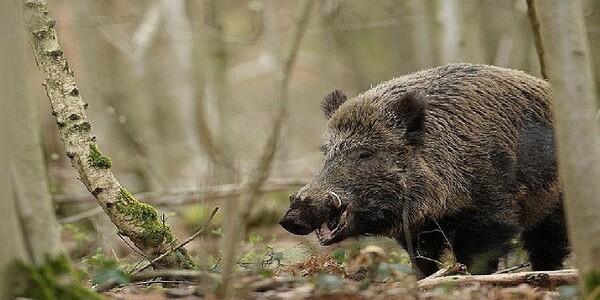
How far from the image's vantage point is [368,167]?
287 inches

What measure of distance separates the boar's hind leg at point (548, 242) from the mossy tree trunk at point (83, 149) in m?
3.26

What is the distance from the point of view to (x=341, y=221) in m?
6.97

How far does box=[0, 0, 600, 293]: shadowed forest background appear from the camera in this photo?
11039mm

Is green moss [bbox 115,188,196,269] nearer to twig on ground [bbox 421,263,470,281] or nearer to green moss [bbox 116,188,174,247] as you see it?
green moss [bbox 116,188,174,247]

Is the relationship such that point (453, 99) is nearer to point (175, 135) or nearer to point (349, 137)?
point (349, 137)

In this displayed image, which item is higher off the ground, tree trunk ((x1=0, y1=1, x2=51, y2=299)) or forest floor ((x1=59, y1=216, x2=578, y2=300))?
tree trunk ((x1=0, y1=1, x2=51, y2=299))

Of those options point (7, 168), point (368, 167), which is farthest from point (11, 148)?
point (368, 167)

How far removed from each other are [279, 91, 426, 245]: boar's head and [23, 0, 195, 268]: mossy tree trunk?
115 cm

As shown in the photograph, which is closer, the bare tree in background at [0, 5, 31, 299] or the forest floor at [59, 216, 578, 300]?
the bare tree in background at [0, 5, 31, 299]

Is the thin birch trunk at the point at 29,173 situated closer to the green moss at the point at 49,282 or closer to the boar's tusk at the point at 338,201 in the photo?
the green moss at the point at 49,282

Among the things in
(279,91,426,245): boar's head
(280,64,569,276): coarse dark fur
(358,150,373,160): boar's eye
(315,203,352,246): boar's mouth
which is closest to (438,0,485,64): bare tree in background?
(280,64,569,276): coarse dark fur

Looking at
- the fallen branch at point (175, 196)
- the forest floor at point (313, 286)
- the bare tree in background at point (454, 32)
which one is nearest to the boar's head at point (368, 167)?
the forest floor at point (313, 286)

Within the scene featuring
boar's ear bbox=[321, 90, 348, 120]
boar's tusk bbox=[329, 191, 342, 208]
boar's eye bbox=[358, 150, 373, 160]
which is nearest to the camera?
boar's tusk bbox=[329, 191, 342, 208]

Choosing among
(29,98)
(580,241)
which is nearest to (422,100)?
(580,241)
